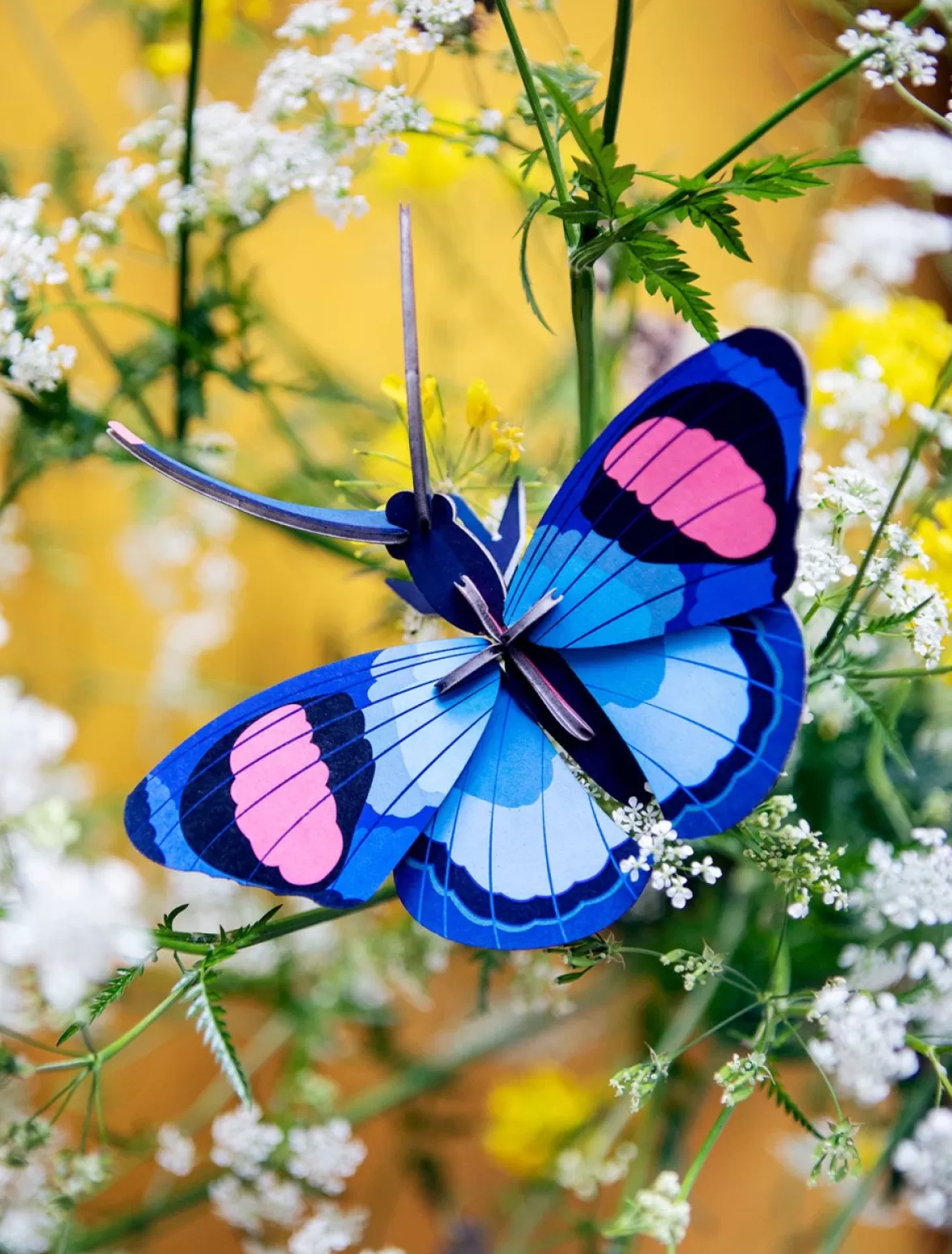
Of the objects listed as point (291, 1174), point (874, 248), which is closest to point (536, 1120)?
point (291, 1174)

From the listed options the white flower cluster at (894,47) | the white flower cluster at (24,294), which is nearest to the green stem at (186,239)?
the white flower cluster at (24,294)

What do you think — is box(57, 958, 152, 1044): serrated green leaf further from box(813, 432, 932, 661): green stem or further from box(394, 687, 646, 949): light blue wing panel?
box(813, 432, 932, 661): green stem

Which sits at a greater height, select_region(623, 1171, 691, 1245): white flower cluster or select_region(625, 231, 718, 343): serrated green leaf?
select_region(625, 231, 718, 343): serrated green leaf

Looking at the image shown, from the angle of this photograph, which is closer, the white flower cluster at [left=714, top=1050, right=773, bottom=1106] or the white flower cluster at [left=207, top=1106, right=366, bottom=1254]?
the white flower cluster at [left=714, top=1050, right=773, bottom=1106]

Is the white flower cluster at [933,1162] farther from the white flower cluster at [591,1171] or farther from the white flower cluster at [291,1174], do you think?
the white flower cluster at [291,1174]

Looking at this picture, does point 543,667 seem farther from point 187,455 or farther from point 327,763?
point 187,455

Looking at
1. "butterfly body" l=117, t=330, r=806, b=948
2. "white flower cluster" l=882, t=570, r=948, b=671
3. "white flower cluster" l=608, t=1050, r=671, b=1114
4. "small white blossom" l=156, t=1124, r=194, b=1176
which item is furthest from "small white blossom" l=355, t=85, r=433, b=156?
"small white blossom" l=156, t=1124, r=194, b=1176

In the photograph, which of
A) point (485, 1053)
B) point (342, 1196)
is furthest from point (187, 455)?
point (342, 1196)
